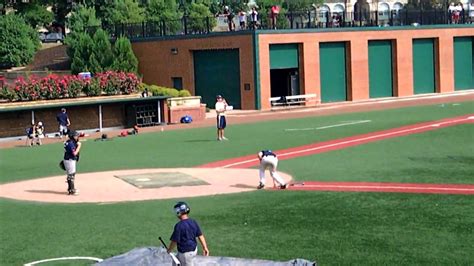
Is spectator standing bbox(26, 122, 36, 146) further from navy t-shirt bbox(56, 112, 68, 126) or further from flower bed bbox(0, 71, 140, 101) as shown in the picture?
flower bed bbox(0, 71, 140, 101)

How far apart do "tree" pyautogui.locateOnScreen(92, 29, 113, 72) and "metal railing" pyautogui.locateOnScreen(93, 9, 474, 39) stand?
8.90 feet

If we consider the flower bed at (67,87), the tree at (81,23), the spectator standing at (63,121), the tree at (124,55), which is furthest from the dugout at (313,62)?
the spectator standing at (63,121)

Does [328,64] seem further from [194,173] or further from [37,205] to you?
[37,205]

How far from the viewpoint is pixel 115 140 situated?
3712cm

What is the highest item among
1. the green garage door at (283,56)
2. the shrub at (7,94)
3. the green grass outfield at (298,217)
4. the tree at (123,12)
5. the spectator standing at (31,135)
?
the tree at (123,12)

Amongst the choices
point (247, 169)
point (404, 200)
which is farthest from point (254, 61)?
point (404, 200)

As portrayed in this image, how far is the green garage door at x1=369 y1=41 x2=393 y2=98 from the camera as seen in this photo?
5769 centimetres

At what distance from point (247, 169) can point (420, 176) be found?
18.5 feet

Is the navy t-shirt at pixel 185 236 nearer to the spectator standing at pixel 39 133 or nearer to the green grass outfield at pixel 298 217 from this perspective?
the green grass outfield at pixel 298 217

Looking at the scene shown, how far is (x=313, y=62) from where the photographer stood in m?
54.6

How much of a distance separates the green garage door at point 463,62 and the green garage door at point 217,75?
17433mm

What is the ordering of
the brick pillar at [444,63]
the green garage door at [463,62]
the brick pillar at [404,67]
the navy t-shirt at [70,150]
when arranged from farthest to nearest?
the green garage door at [463,62]
the brick pillar at [444,63]
the brick pillar at [404,67]
the navy t-shirt at [70,150]

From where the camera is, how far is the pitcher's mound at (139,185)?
74.0 feet

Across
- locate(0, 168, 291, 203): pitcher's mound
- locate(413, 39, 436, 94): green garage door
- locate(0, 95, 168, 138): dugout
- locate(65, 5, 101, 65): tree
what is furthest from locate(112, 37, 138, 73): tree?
locate(0, 168, 291, 203): pitcher's mound
